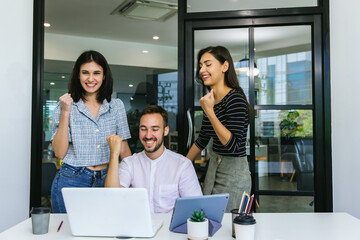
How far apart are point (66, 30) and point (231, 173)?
359 cm

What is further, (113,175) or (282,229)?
(113,175)

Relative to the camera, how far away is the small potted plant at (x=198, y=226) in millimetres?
1304

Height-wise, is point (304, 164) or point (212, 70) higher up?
point (212, 70)

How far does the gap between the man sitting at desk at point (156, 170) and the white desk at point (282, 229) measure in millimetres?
273

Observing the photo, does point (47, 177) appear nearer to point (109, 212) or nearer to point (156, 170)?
point (156, 170)

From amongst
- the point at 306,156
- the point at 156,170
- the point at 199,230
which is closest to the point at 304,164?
the point at 306,156

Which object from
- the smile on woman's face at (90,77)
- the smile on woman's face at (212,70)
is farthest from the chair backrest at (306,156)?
the smile on woman's face at (90,77)

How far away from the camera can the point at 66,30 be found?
4.77 metres

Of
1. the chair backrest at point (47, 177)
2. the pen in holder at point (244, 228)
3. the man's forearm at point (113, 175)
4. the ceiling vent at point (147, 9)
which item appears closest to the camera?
the pen in holder at point (244, 228)

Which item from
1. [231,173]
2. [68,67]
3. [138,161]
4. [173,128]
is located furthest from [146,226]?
[68,67]

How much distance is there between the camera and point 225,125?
7.02 feet

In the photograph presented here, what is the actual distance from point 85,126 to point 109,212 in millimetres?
995
